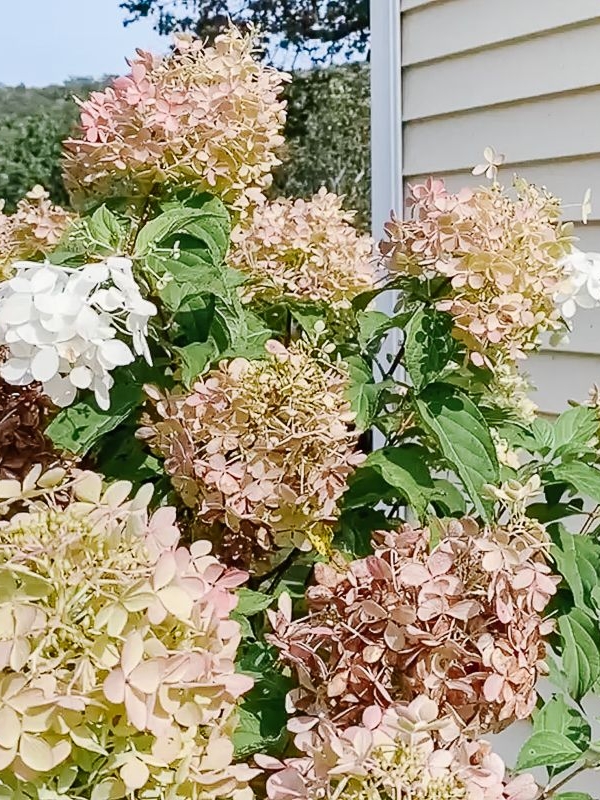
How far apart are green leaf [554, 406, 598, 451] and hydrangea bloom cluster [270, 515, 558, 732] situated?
257 millimetres

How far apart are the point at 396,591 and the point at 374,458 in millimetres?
203

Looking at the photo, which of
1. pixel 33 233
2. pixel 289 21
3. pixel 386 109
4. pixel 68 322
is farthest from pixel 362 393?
pixel 289 21

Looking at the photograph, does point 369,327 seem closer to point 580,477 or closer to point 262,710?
point 580,477

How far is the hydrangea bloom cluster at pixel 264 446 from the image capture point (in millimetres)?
800

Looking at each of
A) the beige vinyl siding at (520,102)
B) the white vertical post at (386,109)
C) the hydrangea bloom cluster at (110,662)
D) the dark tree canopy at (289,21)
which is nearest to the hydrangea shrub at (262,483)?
the hydrangea bloom cluster at (110,662)

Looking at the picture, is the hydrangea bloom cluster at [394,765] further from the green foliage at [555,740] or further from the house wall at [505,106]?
the house wall at [505,106]

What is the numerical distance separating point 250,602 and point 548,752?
0.95 feet

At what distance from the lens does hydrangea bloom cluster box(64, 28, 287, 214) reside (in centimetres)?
92

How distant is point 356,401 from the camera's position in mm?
889

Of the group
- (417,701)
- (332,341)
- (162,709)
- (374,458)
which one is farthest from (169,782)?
(332,341)

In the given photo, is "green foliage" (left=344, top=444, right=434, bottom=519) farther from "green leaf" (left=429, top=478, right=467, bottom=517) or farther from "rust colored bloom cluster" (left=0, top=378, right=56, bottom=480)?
"rust colored bloom cluster" (left=0, top=378, right=56, bottom=480)

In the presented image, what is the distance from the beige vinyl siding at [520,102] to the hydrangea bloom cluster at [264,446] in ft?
3.32

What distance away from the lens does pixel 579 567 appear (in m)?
0.88

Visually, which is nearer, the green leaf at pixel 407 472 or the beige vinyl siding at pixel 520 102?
the green leaf at pixel 407 472
